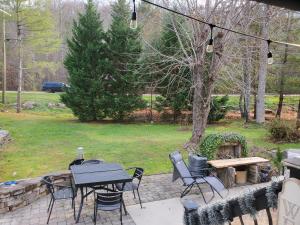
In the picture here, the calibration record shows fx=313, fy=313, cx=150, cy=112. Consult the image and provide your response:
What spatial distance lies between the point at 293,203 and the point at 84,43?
58.7ft

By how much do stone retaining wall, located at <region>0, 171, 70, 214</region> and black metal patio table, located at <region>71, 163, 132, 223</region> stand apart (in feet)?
3.04

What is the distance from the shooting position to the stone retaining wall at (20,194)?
5.93 meters

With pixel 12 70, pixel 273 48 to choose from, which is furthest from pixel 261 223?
pixel 12 70

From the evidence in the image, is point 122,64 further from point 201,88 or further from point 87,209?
point 87,209

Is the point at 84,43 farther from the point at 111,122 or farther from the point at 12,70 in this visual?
the point at 12,70

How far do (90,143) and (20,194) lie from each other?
6.10 meters

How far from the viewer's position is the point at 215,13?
9852mm

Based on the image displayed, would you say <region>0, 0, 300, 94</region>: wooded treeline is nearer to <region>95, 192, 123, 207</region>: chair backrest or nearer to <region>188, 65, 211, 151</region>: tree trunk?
<region>188, 65, 211, 151</region>: tree trunk

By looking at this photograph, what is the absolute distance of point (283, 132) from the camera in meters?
12.5

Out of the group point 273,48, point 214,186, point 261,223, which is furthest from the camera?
point 273,48

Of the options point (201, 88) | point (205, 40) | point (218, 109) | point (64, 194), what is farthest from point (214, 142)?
point (218, 109)

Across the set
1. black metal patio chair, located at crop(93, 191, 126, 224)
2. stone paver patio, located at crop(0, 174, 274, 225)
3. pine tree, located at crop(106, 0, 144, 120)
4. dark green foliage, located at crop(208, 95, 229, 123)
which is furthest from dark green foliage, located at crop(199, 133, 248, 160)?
pine tree, located at crop(106, 0, 144, 120)

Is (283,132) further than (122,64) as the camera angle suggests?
No

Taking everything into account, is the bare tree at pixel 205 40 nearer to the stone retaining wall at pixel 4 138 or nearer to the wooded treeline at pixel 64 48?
the wooded treeline at pixel 64 48
